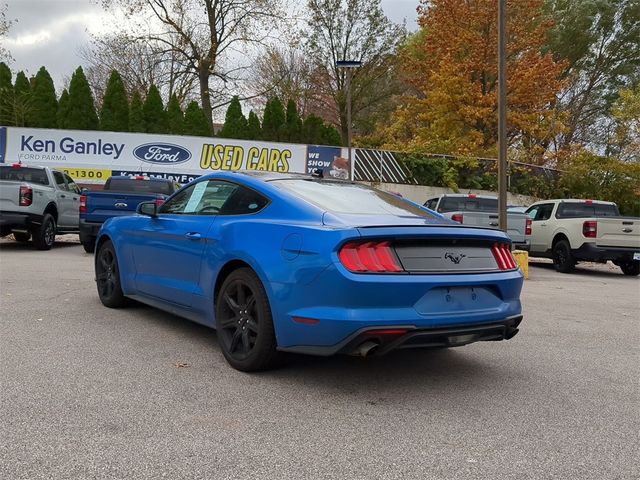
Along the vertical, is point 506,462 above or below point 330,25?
below

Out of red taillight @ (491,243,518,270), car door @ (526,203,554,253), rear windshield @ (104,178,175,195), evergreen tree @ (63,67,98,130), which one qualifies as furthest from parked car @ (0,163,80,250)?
evergreen tree @ (63,67,98,130)

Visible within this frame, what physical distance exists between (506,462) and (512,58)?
29705mm

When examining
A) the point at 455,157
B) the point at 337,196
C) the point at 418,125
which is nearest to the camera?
the point at 337,196

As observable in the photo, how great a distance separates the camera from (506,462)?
2973 mm

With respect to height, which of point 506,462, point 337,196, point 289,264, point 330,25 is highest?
point 330,25

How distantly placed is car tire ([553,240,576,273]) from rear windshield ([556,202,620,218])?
78 cm

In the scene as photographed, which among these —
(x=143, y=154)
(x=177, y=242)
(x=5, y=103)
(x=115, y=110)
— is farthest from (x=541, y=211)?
(x=5, y=103)

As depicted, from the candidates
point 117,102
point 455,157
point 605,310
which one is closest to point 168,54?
point 117,102

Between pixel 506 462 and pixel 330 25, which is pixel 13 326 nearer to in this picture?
pixel 506 462

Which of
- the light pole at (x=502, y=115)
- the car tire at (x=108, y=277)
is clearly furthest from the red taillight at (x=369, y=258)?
Result: the light pole at (x=502, y=115)

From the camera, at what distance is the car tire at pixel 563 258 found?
43.8ft

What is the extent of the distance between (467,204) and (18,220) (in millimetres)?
9785

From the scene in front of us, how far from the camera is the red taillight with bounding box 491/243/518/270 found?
14.3 ft

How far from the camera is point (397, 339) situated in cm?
367
